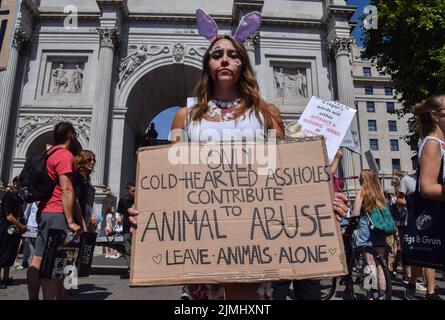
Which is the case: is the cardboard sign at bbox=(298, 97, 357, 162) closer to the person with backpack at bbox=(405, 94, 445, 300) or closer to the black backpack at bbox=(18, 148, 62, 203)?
the person with backpack at bbox=(405, 94, 445, 300)

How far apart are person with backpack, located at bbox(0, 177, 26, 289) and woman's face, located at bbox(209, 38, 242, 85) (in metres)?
5.56

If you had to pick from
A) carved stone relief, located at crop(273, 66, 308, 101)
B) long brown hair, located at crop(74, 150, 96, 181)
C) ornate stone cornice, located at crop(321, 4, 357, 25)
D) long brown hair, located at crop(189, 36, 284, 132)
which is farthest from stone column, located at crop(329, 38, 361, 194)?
long brown hair, located at crop(189, 36, 284, 132)

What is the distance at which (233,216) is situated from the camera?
189 centimetres

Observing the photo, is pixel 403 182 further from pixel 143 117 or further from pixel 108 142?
pixel 143 117

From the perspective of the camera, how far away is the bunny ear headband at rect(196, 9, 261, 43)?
123 inches

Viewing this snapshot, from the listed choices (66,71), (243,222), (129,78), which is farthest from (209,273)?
(66,71)

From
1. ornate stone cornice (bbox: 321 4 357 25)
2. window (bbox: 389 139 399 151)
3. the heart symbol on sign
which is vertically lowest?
the heart symbol on sign

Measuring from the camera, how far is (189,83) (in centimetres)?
2184

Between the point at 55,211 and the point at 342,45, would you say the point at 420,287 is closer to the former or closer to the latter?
the point at 55,211

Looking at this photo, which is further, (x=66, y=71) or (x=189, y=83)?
(x=189, y=83)

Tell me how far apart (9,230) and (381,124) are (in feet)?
194

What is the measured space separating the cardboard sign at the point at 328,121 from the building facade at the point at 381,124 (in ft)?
169

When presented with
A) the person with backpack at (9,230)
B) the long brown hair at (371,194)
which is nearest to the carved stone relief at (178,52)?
the person with backpack at (9,230)

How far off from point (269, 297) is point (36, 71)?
20.1 metres
